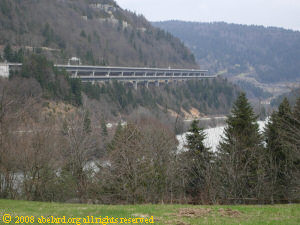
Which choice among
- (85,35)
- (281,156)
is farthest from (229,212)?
(85,35)

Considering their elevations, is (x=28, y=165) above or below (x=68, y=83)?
below

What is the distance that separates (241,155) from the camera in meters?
25.3

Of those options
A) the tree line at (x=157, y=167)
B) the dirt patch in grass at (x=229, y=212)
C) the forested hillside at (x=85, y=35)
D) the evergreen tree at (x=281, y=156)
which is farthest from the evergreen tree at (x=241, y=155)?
the forested hillside at (x=85, y=35)

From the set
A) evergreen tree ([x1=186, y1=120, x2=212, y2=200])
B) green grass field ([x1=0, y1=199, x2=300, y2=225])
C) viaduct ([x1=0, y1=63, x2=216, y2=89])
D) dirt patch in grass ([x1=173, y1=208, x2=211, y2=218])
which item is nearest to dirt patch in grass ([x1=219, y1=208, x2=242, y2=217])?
green grass field ([x1=0, y1=199, x2=300, y2=225])

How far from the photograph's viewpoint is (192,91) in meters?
121

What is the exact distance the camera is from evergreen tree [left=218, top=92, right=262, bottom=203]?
23625mm

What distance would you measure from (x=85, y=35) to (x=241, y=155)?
109m

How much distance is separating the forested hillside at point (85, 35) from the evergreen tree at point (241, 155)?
56670mm

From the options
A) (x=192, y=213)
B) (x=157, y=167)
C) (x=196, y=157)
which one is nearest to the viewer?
(x=192, y=213)

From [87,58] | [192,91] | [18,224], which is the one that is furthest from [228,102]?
[18,224]

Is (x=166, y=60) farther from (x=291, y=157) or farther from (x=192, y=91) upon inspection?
(x=291, y=157)

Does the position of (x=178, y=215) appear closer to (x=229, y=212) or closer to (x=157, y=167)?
(x=229, y=212)

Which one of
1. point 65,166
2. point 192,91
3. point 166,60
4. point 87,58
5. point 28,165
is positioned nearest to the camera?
point 28,165

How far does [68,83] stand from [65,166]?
45604mm
